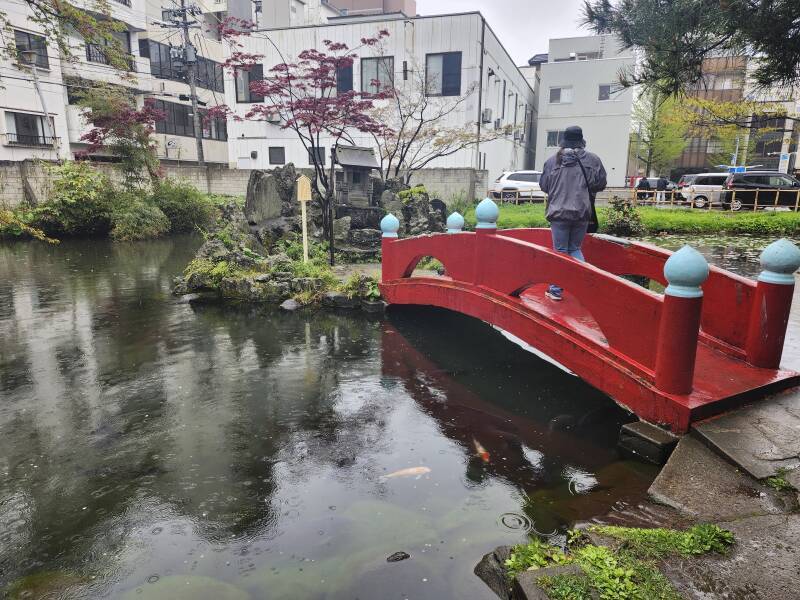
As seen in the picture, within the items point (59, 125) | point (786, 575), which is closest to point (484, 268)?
point (786, 575)

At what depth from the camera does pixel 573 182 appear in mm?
5777

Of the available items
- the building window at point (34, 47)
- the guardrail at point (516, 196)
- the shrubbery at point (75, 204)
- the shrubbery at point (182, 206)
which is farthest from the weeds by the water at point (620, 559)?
the building window at point (34, 47)

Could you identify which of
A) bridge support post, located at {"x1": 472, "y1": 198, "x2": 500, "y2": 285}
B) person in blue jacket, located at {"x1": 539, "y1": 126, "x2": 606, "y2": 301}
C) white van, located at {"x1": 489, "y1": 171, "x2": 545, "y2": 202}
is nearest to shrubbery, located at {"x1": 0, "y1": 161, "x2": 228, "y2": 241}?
white van, located at {"x1": 489, "y1": 171, "x2": 545, "y2": 202}

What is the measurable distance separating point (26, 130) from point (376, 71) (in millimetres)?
16260

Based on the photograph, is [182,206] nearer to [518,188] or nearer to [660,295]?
[518,188]

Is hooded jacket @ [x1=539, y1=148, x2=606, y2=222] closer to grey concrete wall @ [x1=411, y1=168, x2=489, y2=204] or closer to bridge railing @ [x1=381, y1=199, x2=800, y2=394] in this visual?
bridge railing @ [x1=381, y1=199, x2=800, y2=394]

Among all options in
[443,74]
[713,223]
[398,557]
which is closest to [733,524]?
[398,557]

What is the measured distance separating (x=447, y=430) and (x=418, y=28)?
22.0m

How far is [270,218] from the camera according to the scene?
15.0 m

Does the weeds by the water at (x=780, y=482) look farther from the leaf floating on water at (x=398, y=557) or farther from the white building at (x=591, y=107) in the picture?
the white building at (x=591, y=107)

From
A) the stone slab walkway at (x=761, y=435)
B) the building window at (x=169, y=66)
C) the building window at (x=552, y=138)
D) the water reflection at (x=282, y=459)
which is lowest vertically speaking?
the water reflection at (x=282, y=459)

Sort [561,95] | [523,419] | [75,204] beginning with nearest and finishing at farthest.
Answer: [523,419], [75,204], [561,95]

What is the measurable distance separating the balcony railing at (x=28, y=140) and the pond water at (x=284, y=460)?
19.9m

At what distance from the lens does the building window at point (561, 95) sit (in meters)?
32.8
